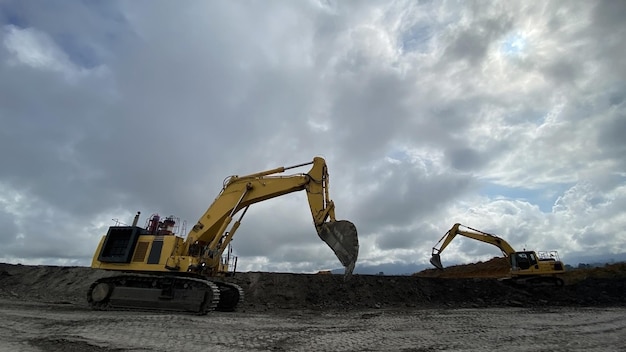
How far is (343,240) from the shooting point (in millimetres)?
12258

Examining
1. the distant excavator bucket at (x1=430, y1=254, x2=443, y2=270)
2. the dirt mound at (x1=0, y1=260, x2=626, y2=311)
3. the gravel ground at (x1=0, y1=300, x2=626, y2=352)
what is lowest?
the gravel ground at (x1=0, y1=300, x2=626, y2=352)

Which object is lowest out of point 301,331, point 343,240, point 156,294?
point 301,331

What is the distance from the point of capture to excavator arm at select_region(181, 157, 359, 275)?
14.0 meters

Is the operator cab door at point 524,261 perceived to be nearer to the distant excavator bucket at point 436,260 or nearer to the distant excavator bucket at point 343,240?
the distant excavator bucket at point 436,260

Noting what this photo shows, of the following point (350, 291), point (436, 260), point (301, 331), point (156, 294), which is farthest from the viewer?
point (436, 260)

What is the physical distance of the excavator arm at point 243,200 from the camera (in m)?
14.0

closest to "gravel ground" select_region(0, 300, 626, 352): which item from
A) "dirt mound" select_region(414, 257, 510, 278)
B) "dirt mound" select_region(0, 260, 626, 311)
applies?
"dirt mound" select_region(0, 260, 626, 311)

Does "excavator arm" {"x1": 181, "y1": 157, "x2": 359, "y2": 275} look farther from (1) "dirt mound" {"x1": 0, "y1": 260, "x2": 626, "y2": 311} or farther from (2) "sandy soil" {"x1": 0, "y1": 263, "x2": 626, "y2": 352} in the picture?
(1) "dirt mound" {"x1": 0, "y1": 260, "x2": 626, "y2": 311}

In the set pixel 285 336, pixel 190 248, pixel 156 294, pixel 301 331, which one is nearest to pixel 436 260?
pixel 190 248

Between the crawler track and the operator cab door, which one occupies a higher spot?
the operator cab door

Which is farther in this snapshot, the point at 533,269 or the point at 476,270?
the point at 476,270

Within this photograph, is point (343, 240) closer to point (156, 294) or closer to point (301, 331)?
point (301, 331)

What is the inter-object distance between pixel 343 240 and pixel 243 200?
194 inches

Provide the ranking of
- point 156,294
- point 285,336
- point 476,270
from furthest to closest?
1. point 476,270
2. point 156,294
3. point 285,336
